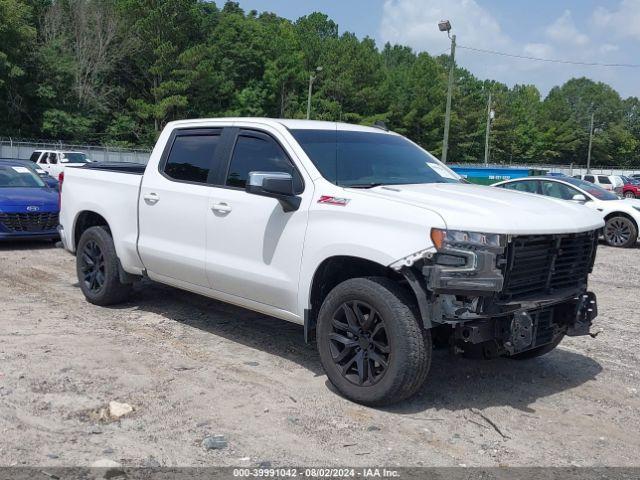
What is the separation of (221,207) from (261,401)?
1677 mm

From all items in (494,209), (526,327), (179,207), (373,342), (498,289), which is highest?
(494,209)

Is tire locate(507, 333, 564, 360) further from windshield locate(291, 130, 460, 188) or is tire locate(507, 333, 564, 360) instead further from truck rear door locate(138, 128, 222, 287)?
truck rear door locate(138, 128, 222, 287)

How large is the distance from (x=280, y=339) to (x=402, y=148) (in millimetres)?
2021

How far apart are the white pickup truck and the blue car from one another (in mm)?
5217

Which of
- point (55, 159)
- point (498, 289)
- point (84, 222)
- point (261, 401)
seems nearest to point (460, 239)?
point (498, 289)

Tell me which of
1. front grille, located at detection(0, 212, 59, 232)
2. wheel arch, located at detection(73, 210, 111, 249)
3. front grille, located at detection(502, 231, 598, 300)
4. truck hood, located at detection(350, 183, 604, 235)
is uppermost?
truck hood, located at detection(350, 183, 604, 235)

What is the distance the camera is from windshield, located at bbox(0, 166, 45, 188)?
12.0 m

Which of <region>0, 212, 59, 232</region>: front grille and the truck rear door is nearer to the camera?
the truck rear door

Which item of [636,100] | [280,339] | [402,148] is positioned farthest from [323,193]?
[636,100]

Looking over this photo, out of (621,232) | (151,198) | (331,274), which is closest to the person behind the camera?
(331,274)

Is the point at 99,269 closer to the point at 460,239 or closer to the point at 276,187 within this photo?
the point at 276,187

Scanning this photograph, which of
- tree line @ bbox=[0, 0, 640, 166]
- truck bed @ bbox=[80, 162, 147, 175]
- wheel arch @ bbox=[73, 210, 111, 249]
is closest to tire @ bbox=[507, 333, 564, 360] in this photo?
truck bed @ bbox=[80, 162, 147, 175]

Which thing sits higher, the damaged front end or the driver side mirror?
the driver side mirror

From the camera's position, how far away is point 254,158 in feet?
18.5
